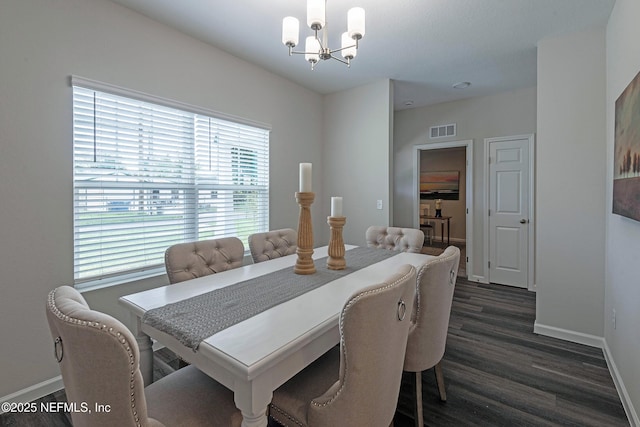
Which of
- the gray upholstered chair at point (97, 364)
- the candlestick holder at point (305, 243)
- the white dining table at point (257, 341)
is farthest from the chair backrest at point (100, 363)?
the candlestick holder at point (305, 243)

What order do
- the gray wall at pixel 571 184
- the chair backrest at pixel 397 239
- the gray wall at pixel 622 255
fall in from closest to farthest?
the gray wall at pixel 622 255 < the gray wall at pixel 571 184 < the chair backrest at pixel 397 239

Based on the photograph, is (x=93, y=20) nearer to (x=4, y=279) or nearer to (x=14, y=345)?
(x=4, y=279)

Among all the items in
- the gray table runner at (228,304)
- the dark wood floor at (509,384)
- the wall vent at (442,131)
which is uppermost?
the wall vent at (442,131)

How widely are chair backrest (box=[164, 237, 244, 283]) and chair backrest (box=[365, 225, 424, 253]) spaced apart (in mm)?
1310

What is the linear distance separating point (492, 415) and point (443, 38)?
286cm

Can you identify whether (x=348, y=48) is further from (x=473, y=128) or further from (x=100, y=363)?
(x=473, y=128)

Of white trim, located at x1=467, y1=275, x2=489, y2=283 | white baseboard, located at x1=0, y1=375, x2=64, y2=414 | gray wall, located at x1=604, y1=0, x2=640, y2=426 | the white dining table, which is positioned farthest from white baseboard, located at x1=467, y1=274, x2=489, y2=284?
→ white baseboard, located at x1=0, y1=375, x2=64, y2=414

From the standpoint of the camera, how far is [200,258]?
184cm

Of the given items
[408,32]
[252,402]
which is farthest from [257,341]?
[408,32]

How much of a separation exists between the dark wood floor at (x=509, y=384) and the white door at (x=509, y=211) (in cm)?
125

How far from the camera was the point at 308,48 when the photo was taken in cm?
198

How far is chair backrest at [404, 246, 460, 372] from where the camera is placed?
1.46 m

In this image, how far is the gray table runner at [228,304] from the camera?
1.08 meters

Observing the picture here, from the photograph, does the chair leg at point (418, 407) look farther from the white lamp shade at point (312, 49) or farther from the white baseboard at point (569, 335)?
the white lamp shade at point (312, 49)
